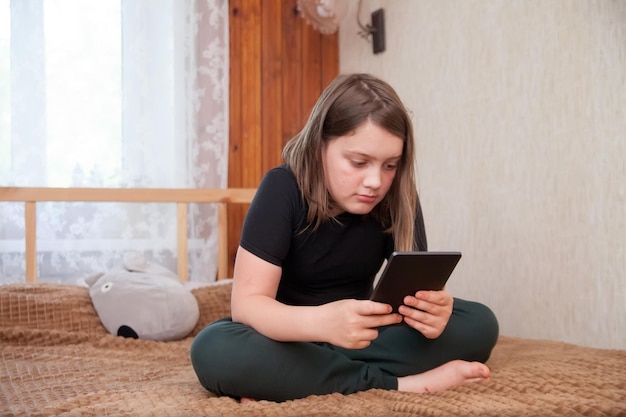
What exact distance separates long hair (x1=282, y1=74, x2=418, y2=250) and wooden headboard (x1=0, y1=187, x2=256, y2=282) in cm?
87

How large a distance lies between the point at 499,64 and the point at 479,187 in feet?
1.03

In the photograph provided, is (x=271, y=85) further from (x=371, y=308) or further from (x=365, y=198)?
(x=371, y=308)

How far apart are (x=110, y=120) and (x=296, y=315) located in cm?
127

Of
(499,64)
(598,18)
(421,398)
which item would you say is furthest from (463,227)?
(421,398)

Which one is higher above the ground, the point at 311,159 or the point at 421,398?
the point at 311,159

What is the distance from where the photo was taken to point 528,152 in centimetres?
155

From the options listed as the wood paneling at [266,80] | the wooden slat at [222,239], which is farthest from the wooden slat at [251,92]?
the wooden slat at [222,239]

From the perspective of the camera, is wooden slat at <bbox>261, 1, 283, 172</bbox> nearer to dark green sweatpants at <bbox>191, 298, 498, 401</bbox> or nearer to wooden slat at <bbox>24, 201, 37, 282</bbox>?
wooden slat at <bbox>24, 201, 37, 282</bbox>

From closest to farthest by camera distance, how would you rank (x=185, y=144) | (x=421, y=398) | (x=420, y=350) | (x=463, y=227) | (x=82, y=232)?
(x=421, y=398) < (x=420, y=350) < (x=463, y=227) < (x=82, y=232) < (x=185, y=144)

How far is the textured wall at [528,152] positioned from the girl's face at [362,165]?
589mm

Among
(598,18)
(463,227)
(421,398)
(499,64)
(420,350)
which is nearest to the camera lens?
(421,398)

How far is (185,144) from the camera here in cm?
205

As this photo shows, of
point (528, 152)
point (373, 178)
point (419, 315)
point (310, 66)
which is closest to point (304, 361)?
point (419, 315)

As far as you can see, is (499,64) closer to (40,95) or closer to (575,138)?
(575,138)
